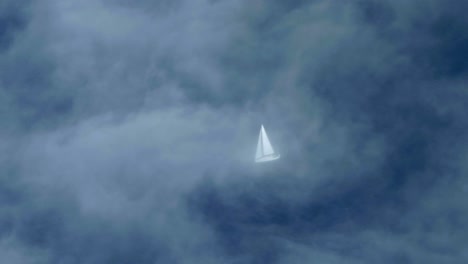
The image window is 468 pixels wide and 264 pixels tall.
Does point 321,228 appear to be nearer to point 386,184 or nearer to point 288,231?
point 288,231

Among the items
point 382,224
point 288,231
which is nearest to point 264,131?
point 288,231

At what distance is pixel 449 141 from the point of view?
7844 inches

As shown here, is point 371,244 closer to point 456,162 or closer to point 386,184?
point 386,184

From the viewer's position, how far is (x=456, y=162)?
646 feet

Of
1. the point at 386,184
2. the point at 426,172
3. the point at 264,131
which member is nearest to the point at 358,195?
the point at 386,184

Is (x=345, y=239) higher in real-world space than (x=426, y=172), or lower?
lower

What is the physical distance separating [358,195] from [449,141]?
33971 millimetres

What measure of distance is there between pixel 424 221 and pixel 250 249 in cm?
5466

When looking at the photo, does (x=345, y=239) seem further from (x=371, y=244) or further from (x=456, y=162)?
(x=456, y=162)

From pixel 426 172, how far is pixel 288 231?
156 ft

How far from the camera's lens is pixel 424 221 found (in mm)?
191750

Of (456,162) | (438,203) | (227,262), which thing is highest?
(456,162)

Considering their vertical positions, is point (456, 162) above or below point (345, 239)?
above

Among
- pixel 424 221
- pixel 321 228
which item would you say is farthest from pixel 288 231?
pixel 424 221
